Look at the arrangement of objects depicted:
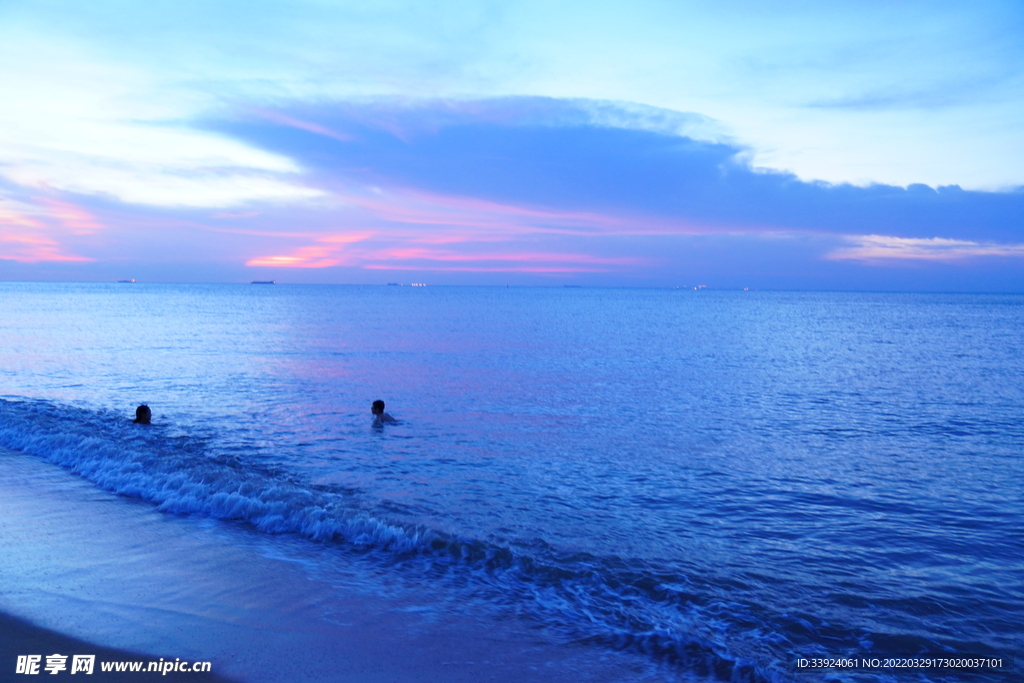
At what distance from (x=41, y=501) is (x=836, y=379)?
31.3 meters

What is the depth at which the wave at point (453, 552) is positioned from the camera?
7.48 metres

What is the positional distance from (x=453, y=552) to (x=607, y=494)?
4331mm

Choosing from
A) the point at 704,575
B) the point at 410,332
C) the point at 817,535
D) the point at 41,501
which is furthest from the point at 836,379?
the point at 410,332

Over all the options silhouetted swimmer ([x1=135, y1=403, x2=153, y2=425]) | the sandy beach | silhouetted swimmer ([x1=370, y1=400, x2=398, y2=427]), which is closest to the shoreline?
the sandy beach

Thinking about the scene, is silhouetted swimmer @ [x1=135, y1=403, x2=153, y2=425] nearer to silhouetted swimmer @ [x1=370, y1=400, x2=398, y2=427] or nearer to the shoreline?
silhouetted swimmer @ [x1=370, y1=400, x2=398, y2=427]

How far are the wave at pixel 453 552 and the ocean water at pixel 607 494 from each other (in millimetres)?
44

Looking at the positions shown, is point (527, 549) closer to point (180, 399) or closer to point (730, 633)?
point (730, 633)

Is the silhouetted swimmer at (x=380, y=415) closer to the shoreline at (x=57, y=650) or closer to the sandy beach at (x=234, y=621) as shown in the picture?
the sandy beach at (x=234, y=621)

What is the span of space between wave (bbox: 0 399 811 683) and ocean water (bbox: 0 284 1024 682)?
0.14 feet

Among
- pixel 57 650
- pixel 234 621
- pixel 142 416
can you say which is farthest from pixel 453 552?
pixel 142 416

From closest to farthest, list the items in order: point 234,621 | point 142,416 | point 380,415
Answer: point 234,621 < point 142,416 < point 380,415

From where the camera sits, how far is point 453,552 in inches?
391

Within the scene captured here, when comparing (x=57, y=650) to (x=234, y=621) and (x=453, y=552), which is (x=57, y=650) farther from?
(x=453, y=552)

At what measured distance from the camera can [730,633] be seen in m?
7.64
